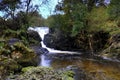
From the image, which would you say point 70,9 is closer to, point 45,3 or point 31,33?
point 45,3

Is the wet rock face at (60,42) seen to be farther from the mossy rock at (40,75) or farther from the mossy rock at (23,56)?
the mossy rock at (40,75)

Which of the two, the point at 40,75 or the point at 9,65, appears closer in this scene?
the point at 40,75

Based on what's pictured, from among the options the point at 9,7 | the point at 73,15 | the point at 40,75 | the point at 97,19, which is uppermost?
the point at 9,7

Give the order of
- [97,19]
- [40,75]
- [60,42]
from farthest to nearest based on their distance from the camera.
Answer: [60,42] → [97,19] → [40,75]

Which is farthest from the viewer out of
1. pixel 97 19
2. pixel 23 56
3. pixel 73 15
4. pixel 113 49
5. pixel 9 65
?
pixel 73 15

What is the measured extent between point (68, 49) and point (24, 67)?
41.6 ft

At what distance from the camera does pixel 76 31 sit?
75.7 ft

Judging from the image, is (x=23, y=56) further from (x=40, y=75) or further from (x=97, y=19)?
(x=97, y=19)

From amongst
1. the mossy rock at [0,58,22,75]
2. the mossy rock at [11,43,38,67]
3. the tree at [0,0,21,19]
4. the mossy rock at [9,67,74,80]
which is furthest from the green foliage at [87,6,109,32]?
the mossy rock at [9,67,74,80]

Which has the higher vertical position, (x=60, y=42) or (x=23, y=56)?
(x=60, y=42)

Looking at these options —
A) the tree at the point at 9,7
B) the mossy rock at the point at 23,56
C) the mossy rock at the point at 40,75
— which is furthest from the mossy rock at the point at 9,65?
the tree at the point at 9,7

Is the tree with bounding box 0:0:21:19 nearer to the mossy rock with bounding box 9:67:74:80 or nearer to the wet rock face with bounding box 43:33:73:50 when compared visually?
the wet rock face with bounding box 43:33:73:50

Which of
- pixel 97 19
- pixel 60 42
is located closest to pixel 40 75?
pixel 97 19

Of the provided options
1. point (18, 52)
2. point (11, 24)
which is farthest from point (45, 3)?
point (18, 52)
